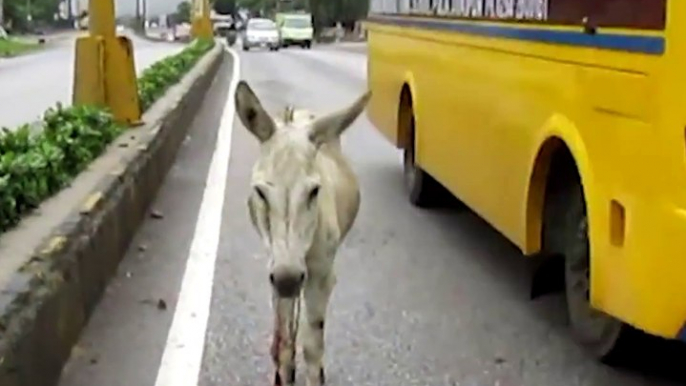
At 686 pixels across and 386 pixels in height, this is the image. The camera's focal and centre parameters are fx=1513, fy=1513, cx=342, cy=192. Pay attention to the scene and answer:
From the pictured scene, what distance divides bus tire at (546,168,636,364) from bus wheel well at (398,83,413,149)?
200 inches

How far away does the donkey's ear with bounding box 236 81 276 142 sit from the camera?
611 cm

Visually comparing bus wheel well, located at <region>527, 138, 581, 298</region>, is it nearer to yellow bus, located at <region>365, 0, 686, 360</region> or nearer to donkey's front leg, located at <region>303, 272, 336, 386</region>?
yellow bus, located at <region>365, 0, 686, 360</region>

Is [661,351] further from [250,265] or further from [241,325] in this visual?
[250,265]

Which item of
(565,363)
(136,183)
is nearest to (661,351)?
(565,363)

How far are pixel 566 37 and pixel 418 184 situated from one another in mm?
5833

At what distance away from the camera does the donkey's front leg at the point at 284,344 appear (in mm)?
6328

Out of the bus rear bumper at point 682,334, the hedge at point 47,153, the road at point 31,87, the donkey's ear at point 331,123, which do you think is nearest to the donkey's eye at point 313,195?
the donkey's ear at point 331,123

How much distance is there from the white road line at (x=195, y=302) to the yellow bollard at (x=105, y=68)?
1225 millimetres

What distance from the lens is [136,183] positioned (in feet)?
39.3

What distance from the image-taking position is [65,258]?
26.2 feet

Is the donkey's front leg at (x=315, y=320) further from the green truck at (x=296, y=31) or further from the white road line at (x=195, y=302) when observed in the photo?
the green truck at (x=296, y=31)

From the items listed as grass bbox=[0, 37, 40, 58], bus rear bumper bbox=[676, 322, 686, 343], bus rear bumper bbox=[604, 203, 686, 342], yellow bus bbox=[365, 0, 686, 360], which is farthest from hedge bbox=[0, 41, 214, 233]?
grass bbox=[0, 37, 40, 58]

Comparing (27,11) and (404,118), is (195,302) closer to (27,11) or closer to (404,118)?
(404,118)

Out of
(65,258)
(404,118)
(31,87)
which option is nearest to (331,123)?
(65,258)
